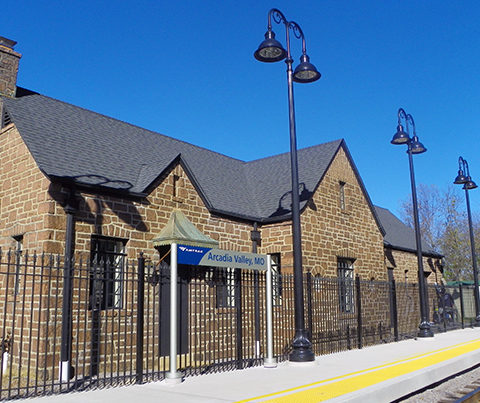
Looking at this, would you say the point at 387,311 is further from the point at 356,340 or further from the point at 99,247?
the point at 99,247

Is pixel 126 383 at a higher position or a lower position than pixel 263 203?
lower

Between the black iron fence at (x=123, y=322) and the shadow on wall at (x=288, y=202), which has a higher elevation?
the shadow on wall at (x=288, y=202)

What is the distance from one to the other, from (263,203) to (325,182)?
2.40 metres

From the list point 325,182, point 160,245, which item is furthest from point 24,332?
point 325,182

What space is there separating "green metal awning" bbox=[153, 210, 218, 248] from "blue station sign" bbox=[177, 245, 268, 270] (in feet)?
4.54

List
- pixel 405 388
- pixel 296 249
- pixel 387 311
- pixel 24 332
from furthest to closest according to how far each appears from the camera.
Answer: pixel 387 311, pixel 296 249, pixel 24 332, pixel 405 388

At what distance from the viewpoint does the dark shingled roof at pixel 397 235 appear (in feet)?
77.6

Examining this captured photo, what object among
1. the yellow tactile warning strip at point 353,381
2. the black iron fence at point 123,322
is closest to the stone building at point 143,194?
the black iron fence at point 123,322

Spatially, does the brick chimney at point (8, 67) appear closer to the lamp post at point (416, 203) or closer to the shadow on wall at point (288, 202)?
the shadow on wall at point (288, 202)

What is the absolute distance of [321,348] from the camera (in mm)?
12734

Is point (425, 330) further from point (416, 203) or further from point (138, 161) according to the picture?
point (138, 161)

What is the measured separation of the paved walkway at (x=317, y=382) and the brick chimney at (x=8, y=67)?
982cm

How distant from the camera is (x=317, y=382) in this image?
26.7 feet

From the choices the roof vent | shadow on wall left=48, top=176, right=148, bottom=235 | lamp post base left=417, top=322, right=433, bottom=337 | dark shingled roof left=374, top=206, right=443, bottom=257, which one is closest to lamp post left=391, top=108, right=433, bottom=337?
lamp post base left=417, top=322, right=433, bottom=337
